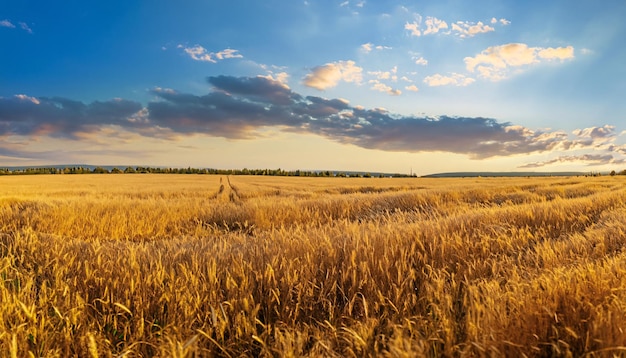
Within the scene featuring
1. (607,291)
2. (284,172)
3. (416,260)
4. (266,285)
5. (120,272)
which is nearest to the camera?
(607,291)

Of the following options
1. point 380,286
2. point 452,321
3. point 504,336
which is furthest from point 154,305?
point 504,336

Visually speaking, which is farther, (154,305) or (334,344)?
(154,305)

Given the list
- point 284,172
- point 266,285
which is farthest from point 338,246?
point 284,172

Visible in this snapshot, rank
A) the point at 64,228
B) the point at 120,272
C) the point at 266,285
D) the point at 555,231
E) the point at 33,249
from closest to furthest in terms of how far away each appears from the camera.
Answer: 1. the point at 266,285
2. the point at 120,272
3. the point at 33,249
4. the point at 555,231
5. the point at 64,228

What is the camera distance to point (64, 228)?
7066 millimetres

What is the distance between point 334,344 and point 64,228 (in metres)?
7.07

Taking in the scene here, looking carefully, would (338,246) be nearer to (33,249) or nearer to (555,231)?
(33,249)

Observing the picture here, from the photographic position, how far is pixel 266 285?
2824mm

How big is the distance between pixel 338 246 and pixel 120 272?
2.07 metres

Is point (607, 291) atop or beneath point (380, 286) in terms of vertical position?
atop

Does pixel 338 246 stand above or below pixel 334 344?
above

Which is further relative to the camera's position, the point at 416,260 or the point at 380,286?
the point at 416,260

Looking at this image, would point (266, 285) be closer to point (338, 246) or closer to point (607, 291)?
point (338, 246)

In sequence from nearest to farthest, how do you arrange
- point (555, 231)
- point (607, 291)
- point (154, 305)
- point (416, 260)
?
point (607, 291) → point (154, 305) → point (416, 260) → point (555, 231)
